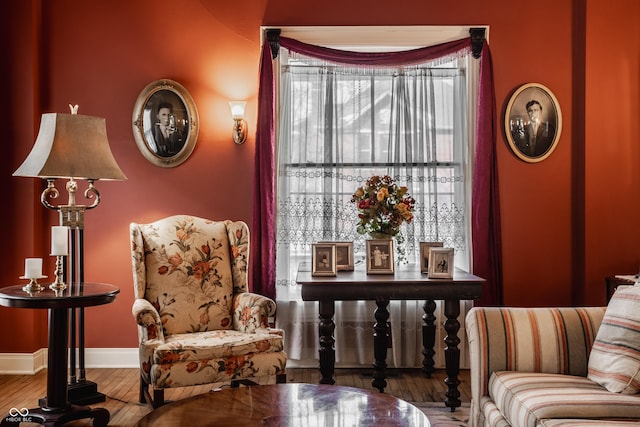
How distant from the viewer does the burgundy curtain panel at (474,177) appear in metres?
4.66

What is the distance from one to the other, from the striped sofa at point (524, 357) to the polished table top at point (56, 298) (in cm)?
187

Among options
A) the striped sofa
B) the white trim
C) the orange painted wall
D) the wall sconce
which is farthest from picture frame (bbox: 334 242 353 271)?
the white trim

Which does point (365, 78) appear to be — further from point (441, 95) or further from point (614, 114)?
point (614, 114)

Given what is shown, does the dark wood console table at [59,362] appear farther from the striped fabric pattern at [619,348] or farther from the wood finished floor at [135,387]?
the striped fabric pattern at [619,348]

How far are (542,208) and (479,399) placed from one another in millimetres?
2242

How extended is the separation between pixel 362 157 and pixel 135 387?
7.30 ft

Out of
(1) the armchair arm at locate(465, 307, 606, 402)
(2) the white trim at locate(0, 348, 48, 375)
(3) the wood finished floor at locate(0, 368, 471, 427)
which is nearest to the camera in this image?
(1) the armchair arm at locate(465, 307, 606, 402)

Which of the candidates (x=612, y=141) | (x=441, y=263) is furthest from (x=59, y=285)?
(x=612, y=141)

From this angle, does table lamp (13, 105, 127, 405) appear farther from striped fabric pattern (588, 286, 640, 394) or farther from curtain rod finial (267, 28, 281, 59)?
striped fabric pattern (588, 286, 640, 394)

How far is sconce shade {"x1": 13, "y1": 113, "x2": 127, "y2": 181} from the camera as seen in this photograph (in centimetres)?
352

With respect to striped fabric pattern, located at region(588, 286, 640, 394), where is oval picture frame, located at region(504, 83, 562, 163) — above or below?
above

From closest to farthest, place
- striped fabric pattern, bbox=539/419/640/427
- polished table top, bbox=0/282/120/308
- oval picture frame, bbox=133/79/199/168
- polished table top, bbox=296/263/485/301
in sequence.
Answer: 1. striped fabric pattern, bbox=539/419/640/427
2. polished table top, bbox=0/282/120/308
3. polished table top, bbox=296/263/485/301
4. oval picture frame, bbox=133/79/199/168

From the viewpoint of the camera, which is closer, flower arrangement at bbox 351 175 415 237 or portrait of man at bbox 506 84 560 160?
flower arrangement at bbox 351 175 415 237

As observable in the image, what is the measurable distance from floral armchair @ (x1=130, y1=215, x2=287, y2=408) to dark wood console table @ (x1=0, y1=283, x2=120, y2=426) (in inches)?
10.9
